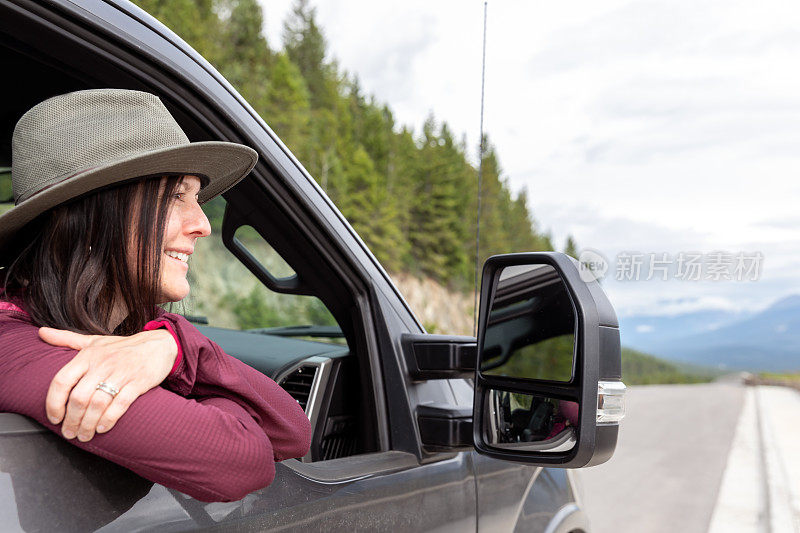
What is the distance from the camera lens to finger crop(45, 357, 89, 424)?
0.92 meters

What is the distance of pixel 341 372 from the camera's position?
1.95 metres

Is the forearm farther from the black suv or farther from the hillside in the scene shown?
the hillside

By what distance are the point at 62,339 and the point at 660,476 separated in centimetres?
901

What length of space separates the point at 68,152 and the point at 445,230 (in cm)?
4977

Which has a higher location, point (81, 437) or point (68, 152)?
point (68, 152)

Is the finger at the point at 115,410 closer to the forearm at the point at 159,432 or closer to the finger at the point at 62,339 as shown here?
the forearm at the point at 159,432

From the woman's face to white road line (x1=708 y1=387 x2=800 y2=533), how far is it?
22.0ft

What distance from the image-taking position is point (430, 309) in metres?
Answer: 46.4

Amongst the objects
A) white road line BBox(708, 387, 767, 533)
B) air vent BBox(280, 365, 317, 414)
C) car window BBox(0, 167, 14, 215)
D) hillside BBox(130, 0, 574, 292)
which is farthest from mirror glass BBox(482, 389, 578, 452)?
hillside BBox(130, 0, 574, 292)

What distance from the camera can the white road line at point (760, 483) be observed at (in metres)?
6.84

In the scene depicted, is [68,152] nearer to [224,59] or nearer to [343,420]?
[343,420]

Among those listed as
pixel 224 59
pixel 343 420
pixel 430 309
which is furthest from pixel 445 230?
pixel 343 420

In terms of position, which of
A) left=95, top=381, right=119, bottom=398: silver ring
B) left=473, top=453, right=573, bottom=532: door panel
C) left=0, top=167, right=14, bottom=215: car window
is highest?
left=0, top=167, right=14, bottom=215: car window

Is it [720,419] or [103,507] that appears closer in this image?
[103,507]
